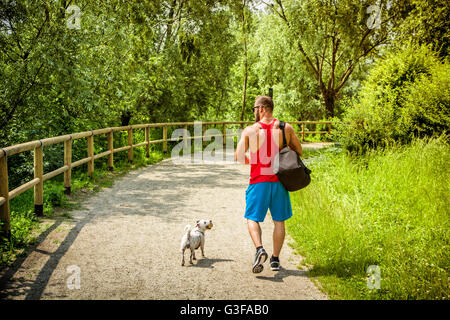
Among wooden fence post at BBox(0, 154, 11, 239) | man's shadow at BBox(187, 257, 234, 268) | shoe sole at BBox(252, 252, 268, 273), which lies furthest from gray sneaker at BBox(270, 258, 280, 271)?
wooden fence post at BBox(0, 154, 11, 239)

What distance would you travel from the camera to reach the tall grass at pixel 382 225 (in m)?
4.19

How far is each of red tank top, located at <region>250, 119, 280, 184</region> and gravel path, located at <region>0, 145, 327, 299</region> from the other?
1105 mm

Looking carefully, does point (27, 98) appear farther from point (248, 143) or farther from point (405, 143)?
point (405, 143)

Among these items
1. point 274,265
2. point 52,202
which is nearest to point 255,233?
point 274,265

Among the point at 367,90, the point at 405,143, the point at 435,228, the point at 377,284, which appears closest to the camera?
the point at 377,284

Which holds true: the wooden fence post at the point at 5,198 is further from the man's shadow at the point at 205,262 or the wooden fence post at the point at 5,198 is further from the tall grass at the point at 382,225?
the tall grass at the point at 382,225

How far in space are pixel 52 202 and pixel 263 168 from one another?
4568 mm

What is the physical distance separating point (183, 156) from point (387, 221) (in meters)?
10.8

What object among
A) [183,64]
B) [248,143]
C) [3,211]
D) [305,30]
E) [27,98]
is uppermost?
[305,30]

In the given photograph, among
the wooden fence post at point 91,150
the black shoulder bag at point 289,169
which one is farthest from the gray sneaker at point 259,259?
the wooden fence post at point 91,150

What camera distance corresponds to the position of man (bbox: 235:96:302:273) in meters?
4.33

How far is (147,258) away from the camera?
4.93m

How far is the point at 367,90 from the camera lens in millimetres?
13062

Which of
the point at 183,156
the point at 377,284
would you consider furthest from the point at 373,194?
the point at 183,156
